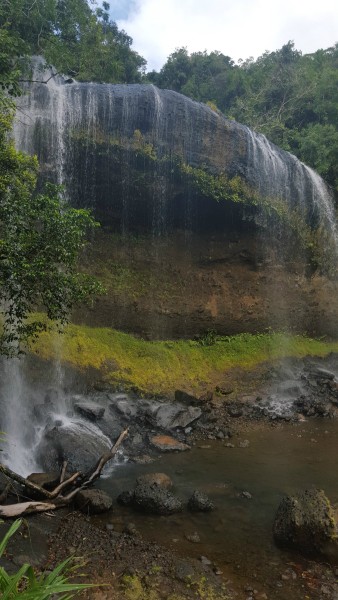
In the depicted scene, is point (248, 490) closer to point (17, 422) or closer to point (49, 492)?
point (49, 492)

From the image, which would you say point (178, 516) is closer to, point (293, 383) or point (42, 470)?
point (42, 470)

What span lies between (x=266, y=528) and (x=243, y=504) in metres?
0.96

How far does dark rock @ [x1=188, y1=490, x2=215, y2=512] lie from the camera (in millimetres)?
7492

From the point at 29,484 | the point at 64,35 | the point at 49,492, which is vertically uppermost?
the point at 64,35

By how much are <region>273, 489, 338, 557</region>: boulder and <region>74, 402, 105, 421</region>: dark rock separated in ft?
21.7

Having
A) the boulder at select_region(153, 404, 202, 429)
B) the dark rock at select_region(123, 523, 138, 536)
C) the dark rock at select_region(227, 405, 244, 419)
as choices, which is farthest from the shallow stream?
the boulder at select_region(153, 404, 202, 429)

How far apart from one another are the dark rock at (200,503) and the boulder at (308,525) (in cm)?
131

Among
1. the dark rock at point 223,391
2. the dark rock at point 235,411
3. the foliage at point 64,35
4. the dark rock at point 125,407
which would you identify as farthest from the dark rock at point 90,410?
the foliage at point 64,35

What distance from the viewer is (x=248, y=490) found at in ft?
27.7

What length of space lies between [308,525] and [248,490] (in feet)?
7.95

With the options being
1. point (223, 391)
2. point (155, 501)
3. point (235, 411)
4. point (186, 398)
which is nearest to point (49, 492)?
point (155, 501)

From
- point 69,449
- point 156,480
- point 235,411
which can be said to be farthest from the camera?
point 235,411

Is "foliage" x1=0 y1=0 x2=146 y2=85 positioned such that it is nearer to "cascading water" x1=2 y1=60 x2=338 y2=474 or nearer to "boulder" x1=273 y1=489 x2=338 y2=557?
"cascading water" x1=2 y1=60 x2=338 y2=474

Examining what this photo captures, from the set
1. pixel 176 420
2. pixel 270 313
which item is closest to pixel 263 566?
pixel 176 420
